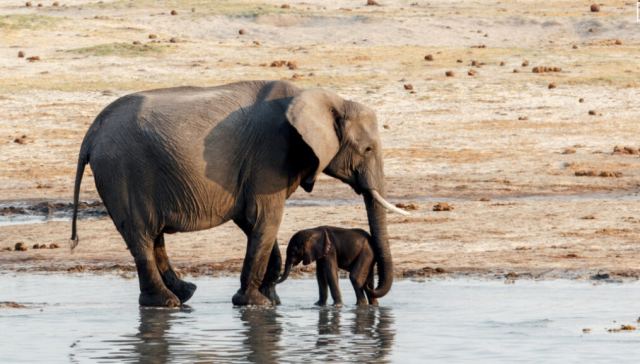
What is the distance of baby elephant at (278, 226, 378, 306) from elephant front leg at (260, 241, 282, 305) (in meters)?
0.35

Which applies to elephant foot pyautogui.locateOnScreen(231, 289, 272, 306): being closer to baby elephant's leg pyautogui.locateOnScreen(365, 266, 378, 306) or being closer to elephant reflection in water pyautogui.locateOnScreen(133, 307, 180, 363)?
elephant reflection in water pyautogui.locateOnScreen(133, 307, 180, 363)

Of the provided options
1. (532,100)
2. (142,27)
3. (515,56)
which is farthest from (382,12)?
(532,100)

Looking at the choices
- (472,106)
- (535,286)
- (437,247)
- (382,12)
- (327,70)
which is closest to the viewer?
(535,286)

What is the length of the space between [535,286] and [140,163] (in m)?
4.98

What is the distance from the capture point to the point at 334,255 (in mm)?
16609

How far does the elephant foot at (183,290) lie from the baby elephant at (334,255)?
1.09m

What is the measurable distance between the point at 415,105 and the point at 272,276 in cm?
1788

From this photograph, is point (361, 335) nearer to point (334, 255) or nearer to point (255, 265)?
point (334, 255)

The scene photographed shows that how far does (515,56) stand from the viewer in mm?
40750

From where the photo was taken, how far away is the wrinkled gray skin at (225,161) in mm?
16328

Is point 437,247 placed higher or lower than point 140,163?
lower

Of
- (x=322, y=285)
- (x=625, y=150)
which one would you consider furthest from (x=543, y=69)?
(x=322, y=285)

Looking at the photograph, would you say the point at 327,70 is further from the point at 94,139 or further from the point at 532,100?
the point at 94,139

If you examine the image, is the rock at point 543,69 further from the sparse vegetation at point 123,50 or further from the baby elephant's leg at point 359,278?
the baby elephant's leg at point 359,278
